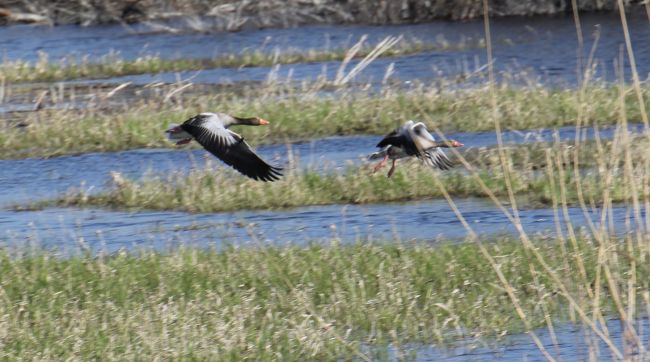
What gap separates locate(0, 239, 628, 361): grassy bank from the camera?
23.2 feet

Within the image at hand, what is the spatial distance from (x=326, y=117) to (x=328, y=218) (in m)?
4.37

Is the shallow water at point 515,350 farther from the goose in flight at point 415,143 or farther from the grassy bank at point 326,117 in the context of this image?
the grassy bank at point 326,117

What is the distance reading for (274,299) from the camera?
802 cm

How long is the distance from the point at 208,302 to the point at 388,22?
74.7 ft

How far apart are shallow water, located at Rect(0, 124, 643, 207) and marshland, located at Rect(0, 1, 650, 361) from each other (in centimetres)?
5

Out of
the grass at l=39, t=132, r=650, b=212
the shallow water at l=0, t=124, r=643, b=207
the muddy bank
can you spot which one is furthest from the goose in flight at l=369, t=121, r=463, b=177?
the muddy bank

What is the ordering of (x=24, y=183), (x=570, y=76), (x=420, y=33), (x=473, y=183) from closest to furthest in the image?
1. (x=473, y=183)
2. (x=24, y=183)
3. (x=570, y=76)
4. (x=420, y=33)

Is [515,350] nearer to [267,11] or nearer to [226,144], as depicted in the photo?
[226,144]

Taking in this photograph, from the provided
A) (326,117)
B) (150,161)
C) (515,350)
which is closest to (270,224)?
(150,161)

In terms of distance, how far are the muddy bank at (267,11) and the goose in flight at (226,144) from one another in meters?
19.4

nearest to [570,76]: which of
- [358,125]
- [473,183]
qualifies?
[358,125]

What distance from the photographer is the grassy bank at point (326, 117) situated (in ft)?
49.9

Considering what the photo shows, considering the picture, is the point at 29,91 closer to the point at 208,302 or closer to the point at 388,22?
the point at 388,22

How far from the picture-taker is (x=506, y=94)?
16234 millimetres
